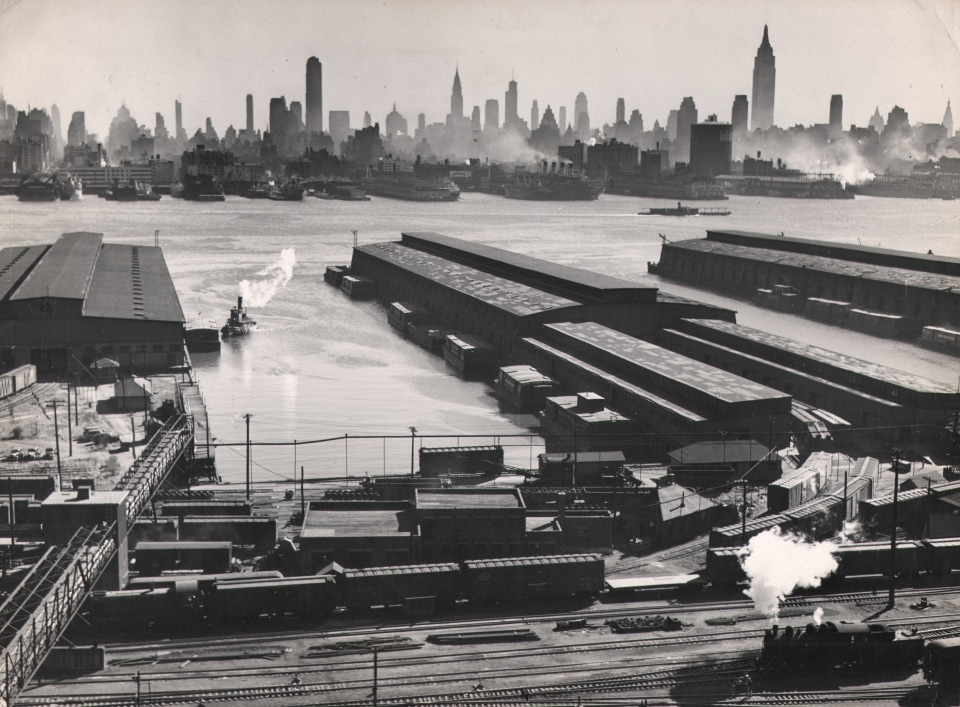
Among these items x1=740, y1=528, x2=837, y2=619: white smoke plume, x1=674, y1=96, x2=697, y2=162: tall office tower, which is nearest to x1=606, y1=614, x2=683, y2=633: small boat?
x1=740, y1=528, x2=837, y2=619: white smoke plume

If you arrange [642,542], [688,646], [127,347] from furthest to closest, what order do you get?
[127,347] < [642,542] < [688,646]

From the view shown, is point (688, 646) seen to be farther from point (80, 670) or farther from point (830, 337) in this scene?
point (830, 337)

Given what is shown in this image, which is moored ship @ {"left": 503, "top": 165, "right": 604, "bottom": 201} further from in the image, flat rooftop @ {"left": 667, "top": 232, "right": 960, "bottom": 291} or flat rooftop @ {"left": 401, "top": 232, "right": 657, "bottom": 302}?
flat rooftop @ {"left": 401, "top": 232, "right": 657, "bottom": 302}

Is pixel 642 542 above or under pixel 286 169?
under

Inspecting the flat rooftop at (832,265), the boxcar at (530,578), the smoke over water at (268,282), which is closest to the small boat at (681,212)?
the flat rooftop at (832,265)

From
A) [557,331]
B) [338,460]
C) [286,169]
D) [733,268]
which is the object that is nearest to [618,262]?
[733,268]

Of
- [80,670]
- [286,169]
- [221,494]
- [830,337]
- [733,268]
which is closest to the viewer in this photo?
[80,670]

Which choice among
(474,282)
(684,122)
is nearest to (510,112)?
(684,122)

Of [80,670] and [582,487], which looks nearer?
[80,670]
